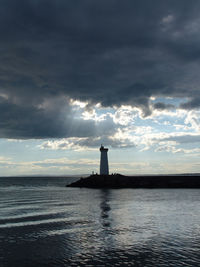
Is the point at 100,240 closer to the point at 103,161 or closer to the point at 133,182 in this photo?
the point at 103,161

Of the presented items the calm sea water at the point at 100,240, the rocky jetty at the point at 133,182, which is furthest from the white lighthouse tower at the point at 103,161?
the calm sea water at the point at 100,240

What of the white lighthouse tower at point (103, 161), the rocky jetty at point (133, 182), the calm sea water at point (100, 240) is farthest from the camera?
the white lighthouse tower at point (103, 161)

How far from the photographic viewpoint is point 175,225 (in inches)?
1079

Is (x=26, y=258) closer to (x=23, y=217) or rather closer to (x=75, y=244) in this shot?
(x=75, y=244)

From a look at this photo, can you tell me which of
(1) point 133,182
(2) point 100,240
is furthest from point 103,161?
(2) point 100,240

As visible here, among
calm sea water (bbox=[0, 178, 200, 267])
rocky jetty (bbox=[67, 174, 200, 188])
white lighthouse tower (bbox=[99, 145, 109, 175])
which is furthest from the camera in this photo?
white lighthouse tower (bbox=[99, 145, 109, 175])

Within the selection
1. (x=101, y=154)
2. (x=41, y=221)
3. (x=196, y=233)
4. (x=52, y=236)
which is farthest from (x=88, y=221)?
(x=101, y=154)

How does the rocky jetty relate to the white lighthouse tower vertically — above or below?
below

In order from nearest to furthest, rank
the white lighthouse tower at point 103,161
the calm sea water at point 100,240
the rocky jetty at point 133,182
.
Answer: the calm sea water at point 100,240, the rocky jetty at point 133,182, the white lighthouse tower at point 103,161

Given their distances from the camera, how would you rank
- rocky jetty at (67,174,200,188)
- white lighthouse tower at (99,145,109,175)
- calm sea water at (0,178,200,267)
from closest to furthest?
calm sea water at (0,178,200,267)
rocky jetty at (67,174,200,188)
white lighthouse tower at (99,145,109,175)

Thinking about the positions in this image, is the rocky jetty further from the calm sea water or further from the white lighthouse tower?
the calm sea water

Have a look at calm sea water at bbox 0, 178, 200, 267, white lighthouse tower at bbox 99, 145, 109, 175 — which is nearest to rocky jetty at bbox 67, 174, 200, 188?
white lighthouse tower at bbox 99, 145, 109, 175

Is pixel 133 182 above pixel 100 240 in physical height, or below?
above

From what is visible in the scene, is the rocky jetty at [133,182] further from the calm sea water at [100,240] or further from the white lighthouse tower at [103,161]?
the calm sea water at [100,240]
